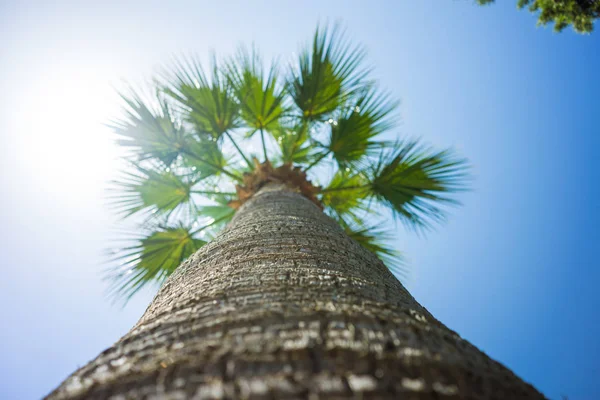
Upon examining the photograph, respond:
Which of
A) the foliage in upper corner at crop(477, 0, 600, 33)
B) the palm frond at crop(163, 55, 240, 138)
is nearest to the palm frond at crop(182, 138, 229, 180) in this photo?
the palm frond at crop(163, 55, 240, 138)

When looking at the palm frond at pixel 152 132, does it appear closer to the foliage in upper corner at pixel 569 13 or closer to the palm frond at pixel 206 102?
the palm frond at pixel 206 102

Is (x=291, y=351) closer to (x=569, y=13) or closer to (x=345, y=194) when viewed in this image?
(x=345, y=194)

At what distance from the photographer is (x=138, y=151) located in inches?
149

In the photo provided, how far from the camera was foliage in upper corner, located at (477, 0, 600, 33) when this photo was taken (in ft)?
18.4

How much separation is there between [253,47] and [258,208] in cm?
255

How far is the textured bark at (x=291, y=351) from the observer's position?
0.50 metres

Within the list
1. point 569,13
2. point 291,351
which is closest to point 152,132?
point 291,351

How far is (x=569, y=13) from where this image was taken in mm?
5789

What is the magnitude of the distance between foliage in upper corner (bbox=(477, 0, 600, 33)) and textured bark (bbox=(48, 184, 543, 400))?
708cm

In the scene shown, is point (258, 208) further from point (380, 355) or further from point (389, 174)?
point (389, 174)

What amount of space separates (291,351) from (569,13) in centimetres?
762

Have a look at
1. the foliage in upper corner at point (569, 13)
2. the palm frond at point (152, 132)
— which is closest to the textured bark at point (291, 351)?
the palm frond at point (152, 132)

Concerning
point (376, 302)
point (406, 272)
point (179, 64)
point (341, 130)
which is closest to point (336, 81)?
point (341, 130)

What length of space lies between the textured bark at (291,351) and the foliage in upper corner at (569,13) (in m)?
7.08
